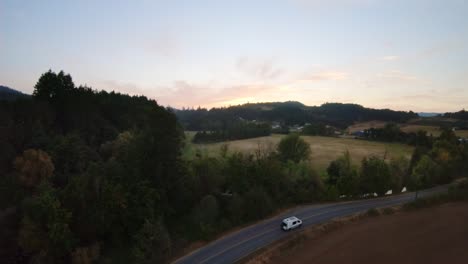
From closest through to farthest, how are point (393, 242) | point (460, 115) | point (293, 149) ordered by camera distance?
point (393, 242) < point (293, 149) < point (460, 115)

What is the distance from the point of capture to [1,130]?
116ft

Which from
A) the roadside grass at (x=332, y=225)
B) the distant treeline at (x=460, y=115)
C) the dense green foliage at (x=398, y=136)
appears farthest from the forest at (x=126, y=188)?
the distant treeline at (x=460, y=115)

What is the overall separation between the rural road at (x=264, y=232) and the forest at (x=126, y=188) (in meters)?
1.58

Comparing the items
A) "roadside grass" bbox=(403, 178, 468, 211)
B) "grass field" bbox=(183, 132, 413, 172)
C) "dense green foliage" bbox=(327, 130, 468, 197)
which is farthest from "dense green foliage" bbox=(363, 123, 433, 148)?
"roadside grass" bbox=(403, 178, 468, 211)

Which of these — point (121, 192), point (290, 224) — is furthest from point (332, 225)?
point (121, 192)

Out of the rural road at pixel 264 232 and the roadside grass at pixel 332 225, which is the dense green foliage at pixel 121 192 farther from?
the roadside grass at pixel 332 225

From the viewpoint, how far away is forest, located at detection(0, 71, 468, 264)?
2498 centimetres

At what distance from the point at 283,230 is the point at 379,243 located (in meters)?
9.17

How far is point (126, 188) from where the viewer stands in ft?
93.0

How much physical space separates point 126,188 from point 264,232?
1527 centimetres

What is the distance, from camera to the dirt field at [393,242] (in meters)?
23.9

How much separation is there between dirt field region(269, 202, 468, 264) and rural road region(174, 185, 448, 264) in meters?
2.58

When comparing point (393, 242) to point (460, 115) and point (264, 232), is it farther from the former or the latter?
point (460, 115)

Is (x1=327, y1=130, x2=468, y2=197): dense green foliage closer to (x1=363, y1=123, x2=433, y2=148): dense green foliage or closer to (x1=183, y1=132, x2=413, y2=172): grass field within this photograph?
(x1=183, y1=132, x2=413, y2=172): grass field
